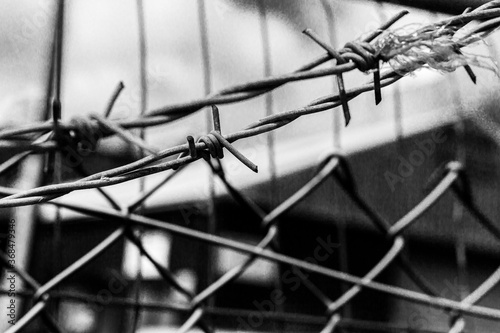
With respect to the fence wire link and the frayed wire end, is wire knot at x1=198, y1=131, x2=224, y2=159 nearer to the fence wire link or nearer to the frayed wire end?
the fence wire link

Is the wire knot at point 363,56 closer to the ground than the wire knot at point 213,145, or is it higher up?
higher up

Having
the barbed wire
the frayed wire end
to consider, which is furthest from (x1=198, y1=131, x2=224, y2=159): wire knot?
the frayed wire end

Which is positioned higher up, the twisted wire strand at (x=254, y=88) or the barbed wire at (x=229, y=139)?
the twisted wire strand at (x=254, y=88)

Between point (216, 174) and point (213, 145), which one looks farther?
point (216, 174)

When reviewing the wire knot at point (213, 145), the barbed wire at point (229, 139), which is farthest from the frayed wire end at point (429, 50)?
the wire knot at point (213, 145)

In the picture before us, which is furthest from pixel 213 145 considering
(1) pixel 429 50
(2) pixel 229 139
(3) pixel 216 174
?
(3) pixel 216 174

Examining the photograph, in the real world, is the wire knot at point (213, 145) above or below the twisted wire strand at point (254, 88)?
below

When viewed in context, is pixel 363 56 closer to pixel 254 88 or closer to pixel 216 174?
pixel 254 88

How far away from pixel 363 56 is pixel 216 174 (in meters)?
0.26

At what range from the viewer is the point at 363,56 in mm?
383

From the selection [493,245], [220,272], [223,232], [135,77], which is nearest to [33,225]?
[135,77]

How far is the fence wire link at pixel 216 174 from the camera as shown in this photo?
0.36m

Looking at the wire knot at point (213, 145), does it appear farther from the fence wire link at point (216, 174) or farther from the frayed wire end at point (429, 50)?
the frayed wire end at point (429, 50)

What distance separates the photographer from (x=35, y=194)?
358 mm
